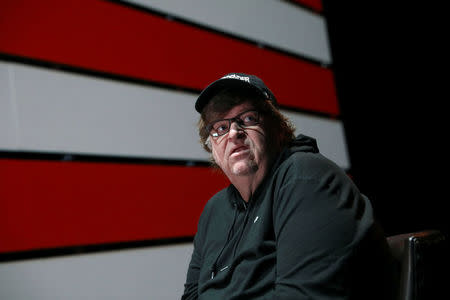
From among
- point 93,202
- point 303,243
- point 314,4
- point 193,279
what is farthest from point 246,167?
point 314,4

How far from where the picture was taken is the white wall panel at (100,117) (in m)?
1.59

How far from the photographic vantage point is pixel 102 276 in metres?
1.61

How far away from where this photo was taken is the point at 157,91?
6.39 ft

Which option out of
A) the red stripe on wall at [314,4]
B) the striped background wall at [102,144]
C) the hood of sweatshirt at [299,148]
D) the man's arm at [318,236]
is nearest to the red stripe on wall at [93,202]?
the striped background wall at [102,144]

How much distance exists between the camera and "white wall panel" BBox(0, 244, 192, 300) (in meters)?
1.45

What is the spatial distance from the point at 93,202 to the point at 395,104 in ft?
8.23

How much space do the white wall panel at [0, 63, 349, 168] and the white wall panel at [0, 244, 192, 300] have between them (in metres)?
0.49

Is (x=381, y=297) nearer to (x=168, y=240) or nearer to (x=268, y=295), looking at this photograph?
(x=268, y=295)

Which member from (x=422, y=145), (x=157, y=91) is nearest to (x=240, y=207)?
(x=157, y=91)

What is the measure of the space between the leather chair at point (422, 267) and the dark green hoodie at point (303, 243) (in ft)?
0.23

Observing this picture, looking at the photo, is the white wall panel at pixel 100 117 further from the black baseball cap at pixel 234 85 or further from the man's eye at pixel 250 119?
the man's eye at pixel 250 119

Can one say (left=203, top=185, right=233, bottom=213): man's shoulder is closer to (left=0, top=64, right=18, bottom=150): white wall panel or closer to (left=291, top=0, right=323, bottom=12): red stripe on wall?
(left=0, top=64, right=18, bottom=150): white wall panel

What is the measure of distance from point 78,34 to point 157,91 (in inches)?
18.8

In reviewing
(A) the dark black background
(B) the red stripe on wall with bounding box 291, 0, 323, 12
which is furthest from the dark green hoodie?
(B) the red stripe on wall with bounding box 291, 0, 323, 12
